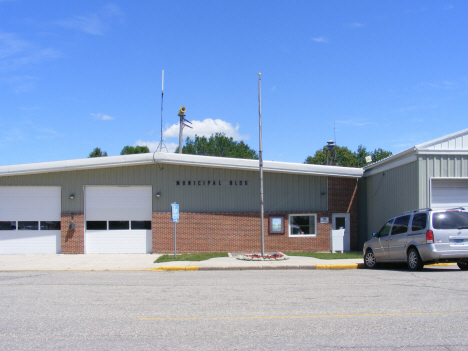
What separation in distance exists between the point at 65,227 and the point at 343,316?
16.8 m

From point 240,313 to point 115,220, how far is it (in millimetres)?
14787

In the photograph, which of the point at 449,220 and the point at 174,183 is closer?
the point at 449,220

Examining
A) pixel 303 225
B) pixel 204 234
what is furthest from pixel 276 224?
pixel 204 234

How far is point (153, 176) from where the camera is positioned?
70.2ft

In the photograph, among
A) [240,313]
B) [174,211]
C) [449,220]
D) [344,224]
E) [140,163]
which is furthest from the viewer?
[344,224]

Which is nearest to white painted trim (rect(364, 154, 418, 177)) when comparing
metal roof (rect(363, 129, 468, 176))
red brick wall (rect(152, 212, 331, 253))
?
metal roof (rect(363, 129, 468, 176))

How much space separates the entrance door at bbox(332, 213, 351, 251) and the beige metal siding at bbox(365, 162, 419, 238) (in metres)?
1.19

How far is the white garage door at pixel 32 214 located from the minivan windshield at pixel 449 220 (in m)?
16.4

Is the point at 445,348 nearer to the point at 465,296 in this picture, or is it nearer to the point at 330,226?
the point at 465,296

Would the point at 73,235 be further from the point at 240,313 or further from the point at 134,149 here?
the point at 134,149

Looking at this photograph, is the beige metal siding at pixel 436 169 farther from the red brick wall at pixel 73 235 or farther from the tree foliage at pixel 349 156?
the tree foliage at pixel 349 156

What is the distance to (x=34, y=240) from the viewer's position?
21453 millimetres

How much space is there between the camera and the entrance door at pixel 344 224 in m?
22.2

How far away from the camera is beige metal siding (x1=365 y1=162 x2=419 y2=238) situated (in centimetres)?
1786
